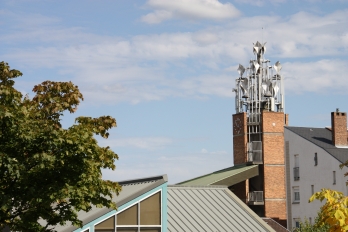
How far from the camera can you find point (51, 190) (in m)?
20.1

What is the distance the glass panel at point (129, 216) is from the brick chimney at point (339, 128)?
3921cm

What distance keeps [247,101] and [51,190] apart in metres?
47.7

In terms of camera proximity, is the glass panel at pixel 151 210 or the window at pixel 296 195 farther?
the window at pixel 296 195

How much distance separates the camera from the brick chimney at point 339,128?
63.3m

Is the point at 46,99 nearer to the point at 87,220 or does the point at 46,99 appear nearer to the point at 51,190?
the point at 87,220

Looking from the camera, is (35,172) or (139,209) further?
(139,209)

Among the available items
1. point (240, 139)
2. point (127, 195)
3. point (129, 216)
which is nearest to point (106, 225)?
point (129, 216)

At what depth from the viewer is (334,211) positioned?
12.3 m

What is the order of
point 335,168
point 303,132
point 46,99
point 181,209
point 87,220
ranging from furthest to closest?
point 303,132 < point 335,168 < point 181,209 < point 46,99 < point 87,220

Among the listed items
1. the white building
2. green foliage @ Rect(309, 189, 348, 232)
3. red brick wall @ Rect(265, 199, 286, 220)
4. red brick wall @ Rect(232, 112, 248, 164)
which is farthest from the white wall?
green foliage @ Rect(309, 189, 348, 232)

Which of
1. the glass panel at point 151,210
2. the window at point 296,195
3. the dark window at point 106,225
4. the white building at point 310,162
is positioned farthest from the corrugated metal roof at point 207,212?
the window at point 296,195

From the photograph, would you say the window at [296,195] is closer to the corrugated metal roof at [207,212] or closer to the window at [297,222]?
the window at [297,222]

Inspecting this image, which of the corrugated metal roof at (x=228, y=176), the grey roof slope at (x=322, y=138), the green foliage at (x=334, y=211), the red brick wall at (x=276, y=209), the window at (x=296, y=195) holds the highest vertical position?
the grey roof slope at (x=322, y=138)

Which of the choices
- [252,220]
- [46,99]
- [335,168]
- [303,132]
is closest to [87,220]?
[46,99]
